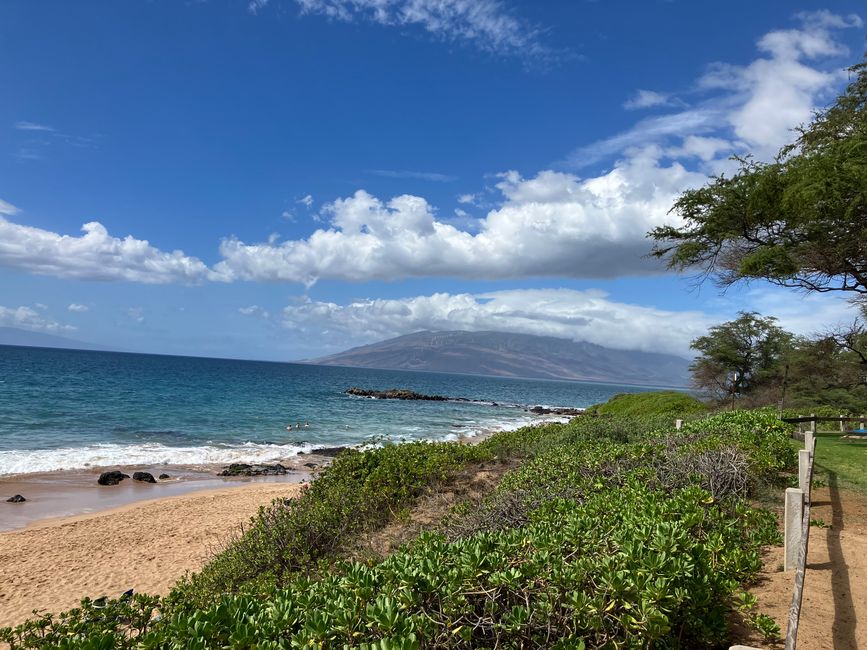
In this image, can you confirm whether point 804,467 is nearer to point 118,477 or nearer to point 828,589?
point 828,589

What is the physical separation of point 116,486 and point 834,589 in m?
20.1

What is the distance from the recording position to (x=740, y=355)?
128ft

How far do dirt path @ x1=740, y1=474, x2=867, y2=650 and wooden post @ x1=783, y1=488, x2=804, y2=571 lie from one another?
0.17 metres

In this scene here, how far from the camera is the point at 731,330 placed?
131ft

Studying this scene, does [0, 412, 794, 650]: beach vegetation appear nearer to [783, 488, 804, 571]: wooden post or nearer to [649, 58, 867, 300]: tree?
[783, 488, 804, 571]: wooden post

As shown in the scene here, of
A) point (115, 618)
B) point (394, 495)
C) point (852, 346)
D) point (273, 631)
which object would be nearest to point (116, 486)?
point (394, 495)

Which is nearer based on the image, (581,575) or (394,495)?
(581,575)

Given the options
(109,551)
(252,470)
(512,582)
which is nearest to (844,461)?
(512,582)

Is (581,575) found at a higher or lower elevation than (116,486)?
higher

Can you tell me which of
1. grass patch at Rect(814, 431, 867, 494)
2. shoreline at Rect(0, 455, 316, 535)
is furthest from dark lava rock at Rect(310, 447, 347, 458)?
grass patch at Rect(814, 431, 867, 494)

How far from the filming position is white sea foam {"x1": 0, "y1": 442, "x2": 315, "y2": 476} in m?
19.9

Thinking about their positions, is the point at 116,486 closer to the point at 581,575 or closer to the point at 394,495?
the point at 394,495

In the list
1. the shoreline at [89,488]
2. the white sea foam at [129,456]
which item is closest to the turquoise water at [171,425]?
the white sea foam at [129,456]

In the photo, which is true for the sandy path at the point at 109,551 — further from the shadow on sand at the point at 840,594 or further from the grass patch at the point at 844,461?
the grass patch at the point at 844,461
